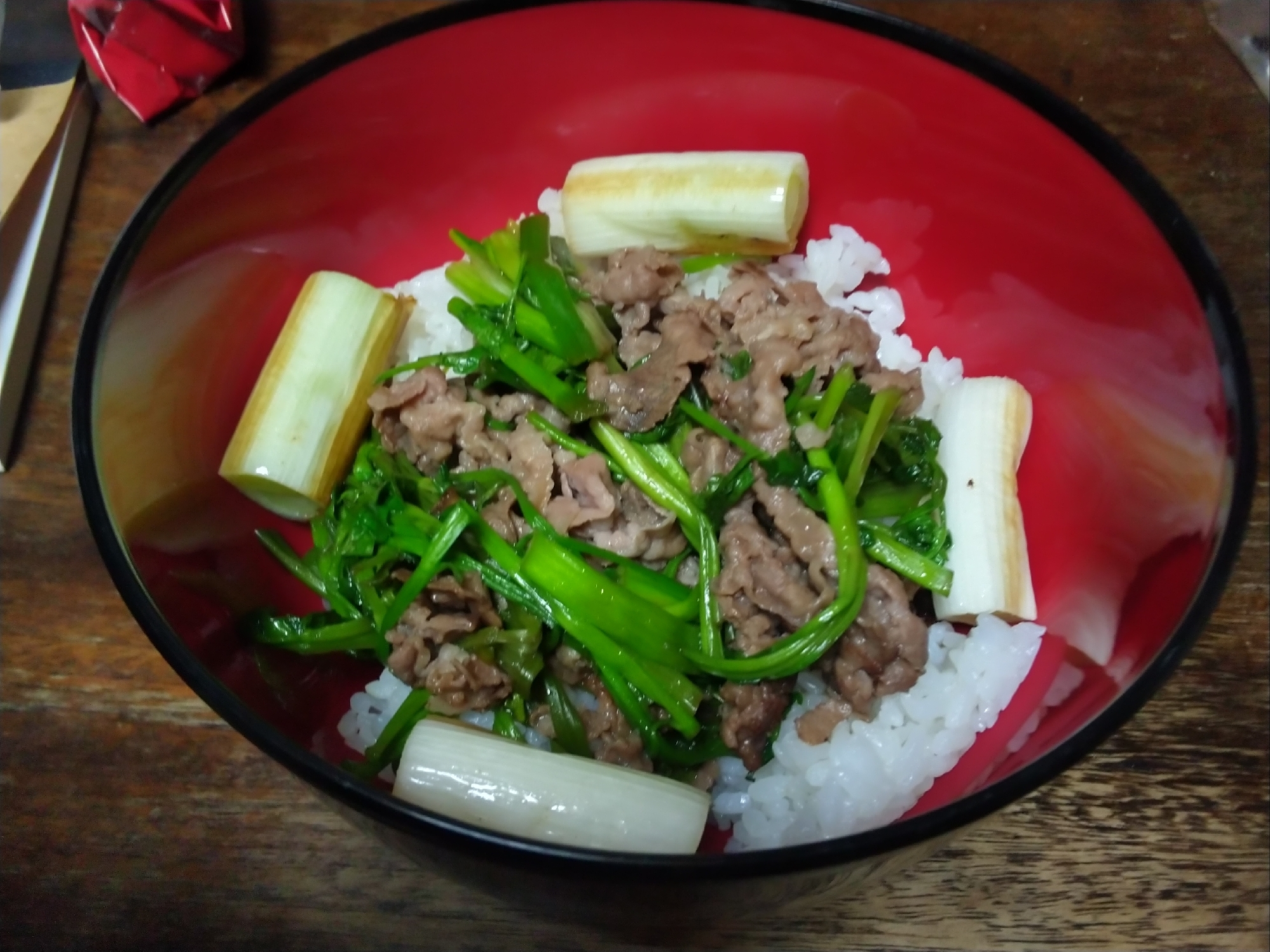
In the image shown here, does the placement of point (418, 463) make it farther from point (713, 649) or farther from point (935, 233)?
point (935, 233)

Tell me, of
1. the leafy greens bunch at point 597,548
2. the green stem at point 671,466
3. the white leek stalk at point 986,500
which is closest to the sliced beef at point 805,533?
the leafy greens bunch at point 597,548

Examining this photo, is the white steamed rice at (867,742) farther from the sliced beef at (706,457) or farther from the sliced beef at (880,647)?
the sliced beef at (706,457)

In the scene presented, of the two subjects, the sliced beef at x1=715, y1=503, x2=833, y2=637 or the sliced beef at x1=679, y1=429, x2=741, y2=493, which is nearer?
the sliced beef at x1=715, y1=503, x2=833, y2=637

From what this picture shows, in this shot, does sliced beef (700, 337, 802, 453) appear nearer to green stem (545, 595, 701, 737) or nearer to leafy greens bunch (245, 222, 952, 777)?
leafy greens bunch (245, 222, 952, 777)

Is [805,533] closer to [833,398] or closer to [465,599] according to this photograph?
[833,398]

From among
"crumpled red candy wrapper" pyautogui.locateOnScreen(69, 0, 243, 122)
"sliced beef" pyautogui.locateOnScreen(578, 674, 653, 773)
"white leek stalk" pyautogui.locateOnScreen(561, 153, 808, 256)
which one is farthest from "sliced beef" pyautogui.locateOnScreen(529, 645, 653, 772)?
"crumpled red candy wrapper" pyautogui.locateOnScreen(69, 0, 243, 122)
